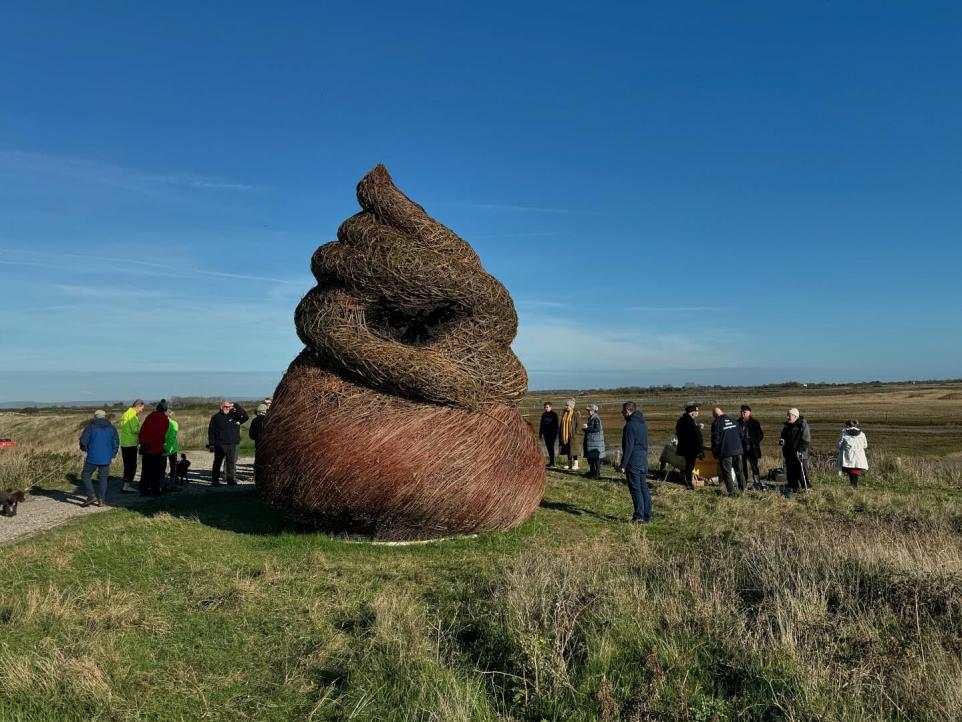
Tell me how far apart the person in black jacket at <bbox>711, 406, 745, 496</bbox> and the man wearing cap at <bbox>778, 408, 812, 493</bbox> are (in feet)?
3.66

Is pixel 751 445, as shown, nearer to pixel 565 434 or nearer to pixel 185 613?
pixel 565 434

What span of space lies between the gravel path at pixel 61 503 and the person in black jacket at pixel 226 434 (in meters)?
0.41

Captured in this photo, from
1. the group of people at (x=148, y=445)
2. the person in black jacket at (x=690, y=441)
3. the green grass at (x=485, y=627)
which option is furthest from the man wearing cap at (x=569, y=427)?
the green grass at (x=485, y=627)

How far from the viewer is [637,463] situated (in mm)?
11484

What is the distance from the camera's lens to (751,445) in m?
16.7

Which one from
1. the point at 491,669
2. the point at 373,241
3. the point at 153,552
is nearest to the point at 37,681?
the point at 491,669

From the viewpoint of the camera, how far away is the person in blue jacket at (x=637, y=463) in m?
11.5

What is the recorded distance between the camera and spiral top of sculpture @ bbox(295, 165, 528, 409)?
912 cm

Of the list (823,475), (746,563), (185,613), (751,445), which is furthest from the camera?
(823,475)

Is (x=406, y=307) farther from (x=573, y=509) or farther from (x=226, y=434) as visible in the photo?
Answer: (x=226, y=434)

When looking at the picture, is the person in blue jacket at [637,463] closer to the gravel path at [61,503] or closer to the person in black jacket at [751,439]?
the person in black jacket at [751,439]

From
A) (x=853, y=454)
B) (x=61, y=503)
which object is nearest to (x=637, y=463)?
(x=853, y=454)

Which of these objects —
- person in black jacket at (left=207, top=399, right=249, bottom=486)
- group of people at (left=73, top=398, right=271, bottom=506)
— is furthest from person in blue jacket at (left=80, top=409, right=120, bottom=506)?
person in black jacket at (left=207, top=399, right=249, bottom=486)

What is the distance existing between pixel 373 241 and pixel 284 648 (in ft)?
18.4
